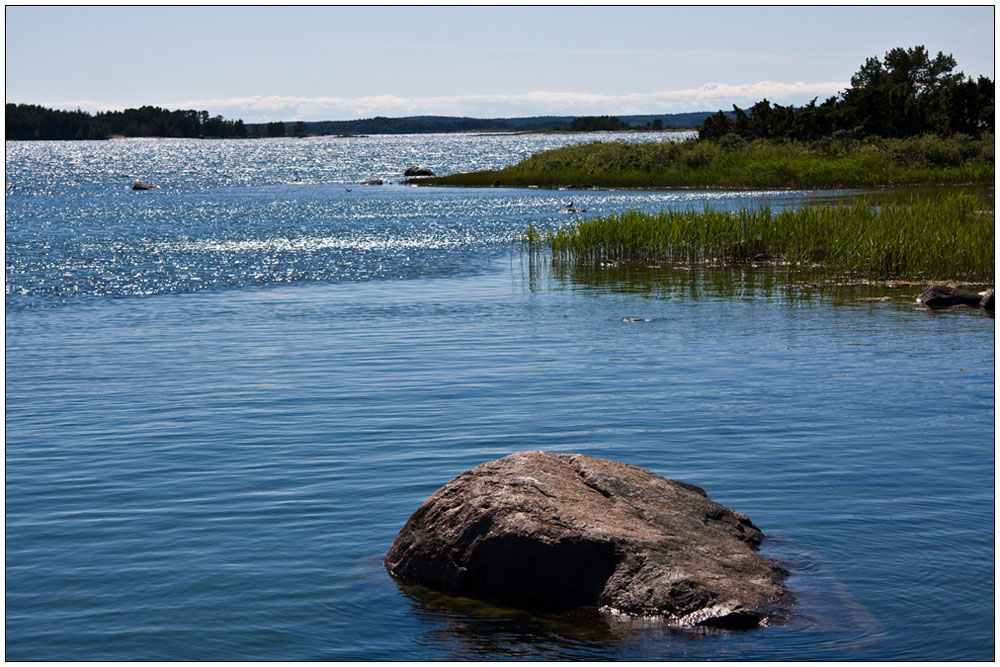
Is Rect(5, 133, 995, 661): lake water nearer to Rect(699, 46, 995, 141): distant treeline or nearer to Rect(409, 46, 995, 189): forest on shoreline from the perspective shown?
Rect(409, 46, 995, 189): forest on shoreline

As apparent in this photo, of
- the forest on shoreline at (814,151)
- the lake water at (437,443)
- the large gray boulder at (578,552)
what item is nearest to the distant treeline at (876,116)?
the forest on shoreline at (814,151)

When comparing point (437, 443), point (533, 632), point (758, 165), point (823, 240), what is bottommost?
point (533, 632)

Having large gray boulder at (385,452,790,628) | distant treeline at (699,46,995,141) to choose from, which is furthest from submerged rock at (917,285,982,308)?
distant treeline at (699,46,995,141)

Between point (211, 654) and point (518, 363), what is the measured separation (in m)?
12.0

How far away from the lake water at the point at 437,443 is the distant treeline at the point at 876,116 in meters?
54.3

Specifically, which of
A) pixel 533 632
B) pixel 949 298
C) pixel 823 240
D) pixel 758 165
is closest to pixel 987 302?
pixel 949 298

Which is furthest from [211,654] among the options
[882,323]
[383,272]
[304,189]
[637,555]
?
[304,189]

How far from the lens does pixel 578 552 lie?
902 centimetres

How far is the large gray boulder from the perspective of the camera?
8797 mm

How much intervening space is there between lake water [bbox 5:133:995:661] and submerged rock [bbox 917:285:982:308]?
3.68ft

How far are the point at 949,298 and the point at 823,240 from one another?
8139 millimetres

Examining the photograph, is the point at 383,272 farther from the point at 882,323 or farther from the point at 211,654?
the point at 211,654

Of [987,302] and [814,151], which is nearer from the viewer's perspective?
[987,302]

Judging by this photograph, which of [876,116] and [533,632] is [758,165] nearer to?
[876,116]
